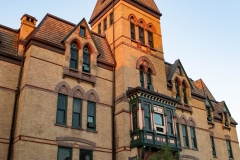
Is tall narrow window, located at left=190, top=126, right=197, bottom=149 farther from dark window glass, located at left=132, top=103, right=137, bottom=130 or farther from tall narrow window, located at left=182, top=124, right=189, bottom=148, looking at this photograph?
dark window glass, located at left=132, top=103, right=137, bottom=130

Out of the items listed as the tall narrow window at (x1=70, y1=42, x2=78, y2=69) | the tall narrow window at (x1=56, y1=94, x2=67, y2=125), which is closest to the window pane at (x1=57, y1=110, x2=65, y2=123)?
the tall narrow window at (x1=56, y1=94, x2=67, y2=125)

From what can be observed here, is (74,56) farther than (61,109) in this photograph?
Yes

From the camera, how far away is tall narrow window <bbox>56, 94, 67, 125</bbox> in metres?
20.6

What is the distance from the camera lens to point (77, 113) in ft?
71.1

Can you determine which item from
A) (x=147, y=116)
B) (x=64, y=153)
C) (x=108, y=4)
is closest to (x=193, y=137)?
(x=147, y=116)

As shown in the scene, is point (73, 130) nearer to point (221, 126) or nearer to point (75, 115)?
point (75, 115)

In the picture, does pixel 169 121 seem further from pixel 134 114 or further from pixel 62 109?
pixel 62 109

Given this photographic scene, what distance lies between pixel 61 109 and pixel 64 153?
10.0ft

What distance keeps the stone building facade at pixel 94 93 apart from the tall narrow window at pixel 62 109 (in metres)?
0.07

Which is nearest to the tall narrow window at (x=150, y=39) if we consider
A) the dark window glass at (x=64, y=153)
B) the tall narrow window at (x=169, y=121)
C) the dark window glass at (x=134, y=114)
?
the tall narrow window at (x=169, y=121)

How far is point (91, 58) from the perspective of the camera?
24031 mm

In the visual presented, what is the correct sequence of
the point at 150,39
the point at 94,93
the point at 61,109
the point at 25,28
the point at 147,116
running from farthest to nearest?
the point at 150,39 → the point at 25,28 → the point at 94,93 → the point at 147,116 → the point at 61,109

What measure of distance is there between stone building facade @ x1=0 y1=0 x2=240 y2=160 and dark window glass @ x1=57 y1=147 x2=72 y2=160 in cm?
6

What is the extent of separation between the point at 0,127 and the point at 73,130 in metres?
4.74
